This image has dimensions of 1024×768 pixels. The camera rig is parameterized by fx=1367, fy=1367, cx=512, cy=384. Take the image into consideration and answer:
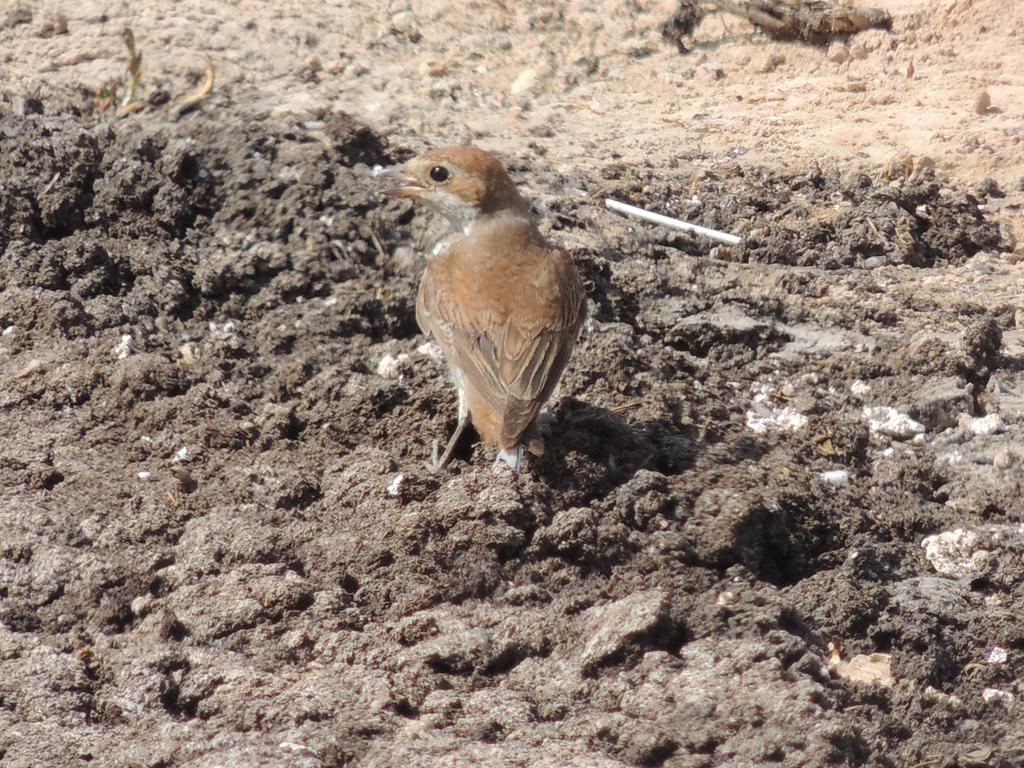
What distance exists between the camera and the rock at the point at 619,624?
14.9 feet

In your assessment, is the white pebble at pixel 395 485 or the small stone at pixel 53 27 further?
the small stone at pixel 53 27

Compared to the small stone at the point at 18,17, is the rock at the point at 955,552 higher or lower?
lower

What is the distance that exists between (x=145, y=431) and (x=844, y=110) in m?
4.76

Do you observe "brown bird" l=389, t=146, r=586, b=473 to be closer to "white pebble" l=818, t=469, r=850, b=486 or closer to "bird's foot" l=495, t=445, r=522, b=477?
"bird's foot" l=495, t=445, r=522, b=477

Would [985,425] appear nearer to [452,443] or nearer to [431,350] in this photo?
[452,443]

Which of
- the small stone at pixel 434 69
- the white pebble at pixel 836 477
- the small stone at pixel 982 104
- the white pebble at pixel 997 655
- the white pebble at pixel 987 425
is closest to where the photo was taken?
the white pebble at pixel 997 655

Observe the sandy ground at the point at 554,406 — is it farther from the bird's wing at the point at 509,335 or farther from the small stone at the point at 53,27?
the bird's wing at the point at 509,335

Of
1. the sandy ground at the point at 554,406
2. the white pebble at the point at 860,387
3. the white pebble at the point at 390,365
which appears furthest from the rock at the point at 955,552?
the white pebble at the point at 390,365

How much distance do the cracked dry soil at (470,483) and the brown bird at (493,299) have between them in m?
0.22

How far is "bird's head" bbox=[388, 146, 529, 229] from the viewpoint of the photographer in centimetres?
643

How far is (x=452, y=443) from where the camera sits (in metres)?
5.74

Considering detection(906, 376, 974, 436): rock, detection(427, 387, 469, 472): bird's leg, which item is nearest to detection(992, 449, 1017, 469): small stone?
detection(906, 376, 974, 436): rock

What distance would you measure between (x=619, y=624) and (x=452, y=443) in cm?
140

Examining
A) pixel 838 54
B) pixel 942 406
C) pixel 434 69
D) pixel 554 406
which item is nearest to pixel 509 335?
pixel 554 406
